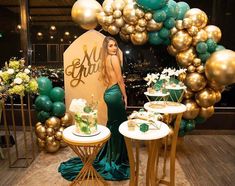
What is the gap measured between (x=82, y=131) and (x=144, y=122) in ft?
2.04

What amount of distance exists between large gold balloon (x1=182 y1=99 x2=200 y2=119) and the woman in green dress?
99cm

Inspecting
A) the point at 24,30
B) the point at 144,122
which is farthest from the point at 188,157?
the point at 24,30

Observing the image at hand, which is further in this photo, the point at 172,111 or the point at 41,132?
the point at 41,132

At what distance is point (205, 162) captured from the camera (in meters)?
3.81

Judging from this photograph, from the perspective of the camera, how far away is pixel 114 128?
11.4 feet

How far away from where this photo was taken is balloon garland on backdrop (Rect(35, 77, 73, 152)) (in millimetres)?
3949

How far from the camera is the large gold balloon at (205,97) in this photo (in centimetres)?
377

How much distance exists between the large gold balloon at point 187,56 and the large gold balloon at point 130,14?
805 mm

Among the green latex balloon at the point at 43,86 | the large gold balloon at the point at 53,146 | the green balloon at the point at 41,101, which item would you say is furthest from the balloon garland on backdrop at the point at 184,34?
the large gold balloon at the point at 53,146

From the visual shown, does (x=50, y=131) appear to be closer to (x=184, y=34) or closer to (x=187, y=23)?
(x=184, y=34)

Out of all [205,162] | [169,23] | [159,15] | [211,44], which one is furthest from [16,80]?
[205,162]

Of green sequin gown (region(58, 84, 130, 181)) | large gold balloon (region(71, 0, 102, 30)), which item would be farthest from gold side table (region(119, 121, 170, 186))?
large gold balloon (region(71, 0, 102, 30))

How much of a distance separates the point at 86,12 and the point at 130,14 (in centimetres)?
71

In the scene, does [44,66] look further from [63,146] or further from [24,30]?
[63,146]
